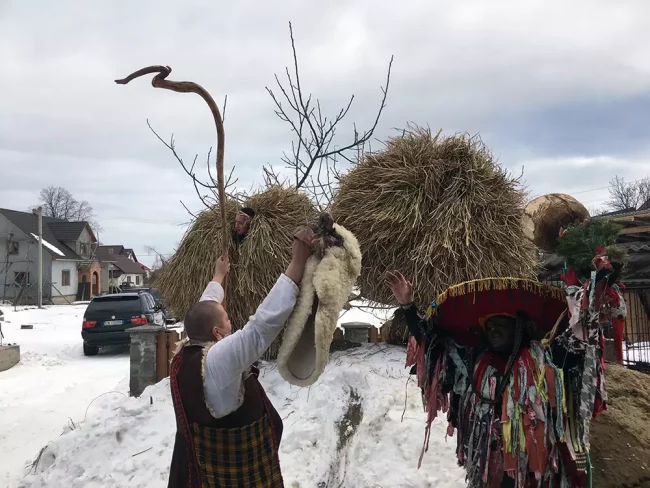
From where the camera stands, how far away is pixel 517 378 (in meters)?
2.50

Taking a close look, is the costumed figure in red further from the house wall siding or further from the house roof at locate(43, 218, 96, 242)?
the house roof at locate(43, 218, 96, 242)

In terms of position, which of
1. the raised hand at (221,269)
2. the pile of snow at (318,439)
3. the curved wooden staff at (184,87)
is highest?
the curved wooden staff at (184,87)

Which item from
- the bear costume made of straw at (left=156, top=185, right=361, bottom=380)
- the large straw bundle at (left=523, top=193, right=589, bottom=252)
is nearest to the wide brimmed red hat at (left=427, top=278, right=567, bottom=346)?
the large straw bundle at (left=523, top=193, right=589, bottom=252)

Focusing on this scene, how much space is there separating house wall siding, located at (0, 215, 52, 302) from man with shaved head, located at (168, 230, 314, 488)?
32.8 metres

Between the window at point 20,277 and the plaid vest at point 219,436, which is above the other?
the window at point 20,277

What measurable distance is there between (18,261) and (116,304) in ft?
81.6

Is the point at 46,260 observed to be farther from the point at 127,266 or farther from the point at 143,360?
the point at 143,360

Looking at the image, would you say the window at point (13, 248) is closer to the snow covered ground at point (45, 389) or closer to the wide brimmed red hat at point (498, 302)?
the snow covered ground at point (45, 389)

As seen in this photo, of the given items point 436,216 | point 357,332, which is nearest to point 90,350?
point 357,332

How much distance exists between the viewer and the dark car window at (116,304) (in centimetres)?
1127

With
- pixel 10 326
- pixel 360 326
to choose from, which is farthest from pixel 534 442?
pixel 10 326

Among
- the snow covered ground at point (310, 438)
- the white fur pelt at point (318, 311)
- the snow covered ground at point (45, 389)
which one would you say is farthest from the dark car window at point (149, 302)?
the white fur pelt at point (318, 311)

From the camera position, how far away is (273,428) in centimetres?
227

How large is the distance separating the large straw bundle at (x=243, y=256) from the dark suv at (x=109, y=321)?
6.51 meters
